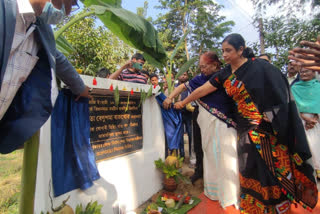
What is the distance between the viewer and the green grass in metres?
2.13

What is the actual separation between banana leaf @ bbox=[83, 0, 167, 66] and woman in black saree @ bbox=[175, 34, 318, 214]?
0.88 meters

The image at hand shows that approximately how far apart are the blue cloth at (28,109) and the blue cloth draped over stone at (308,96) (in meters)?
3.50

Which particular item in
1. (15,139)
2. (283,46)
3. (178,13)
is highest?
(178,13)

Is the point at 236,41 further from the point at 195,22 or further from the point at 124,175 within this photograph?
the point at 195,22

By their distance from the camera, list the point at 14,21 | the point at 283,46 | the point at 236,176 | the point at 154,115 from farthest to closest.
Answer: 1. the point at 283,46
2. the point at 154,115
3. the point at 236,176
4. the point at 14,21

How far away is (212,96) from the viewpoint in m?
2.26

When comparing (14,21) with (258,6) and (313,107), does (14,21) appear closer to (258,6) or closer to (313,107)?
(313,107)

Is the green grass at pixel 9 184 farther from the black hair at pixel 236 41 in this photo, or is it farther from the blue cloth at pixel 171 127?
the black hair at pixel 236 41

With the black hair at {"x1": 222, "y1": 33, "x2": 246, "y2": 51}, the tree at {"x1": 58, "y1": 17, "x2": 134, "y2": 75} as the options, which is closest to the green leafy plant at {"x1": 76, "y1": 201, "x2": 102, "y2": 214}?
the black hair at {"x1": 222, "y1": 33, "x2": 246, "y2": 51}

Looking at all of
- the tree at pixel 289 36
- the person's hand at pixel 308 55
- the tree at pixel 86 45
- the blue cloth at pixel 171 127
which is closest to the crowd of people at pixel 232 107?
the person's hand at pixel 308 55

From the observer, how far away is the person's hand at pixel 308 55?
1.05 m

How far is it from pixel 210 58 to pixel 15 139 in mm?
2240

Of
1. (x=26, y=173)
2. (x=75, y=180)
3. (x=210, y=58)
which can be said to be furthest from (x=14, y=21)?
(x=210, y=58)

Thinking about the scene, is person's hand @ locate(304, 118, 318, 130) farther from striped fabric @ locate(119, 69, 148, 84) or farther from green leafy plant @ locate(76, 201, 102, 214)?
green leafy plant @ locate(76, 201, 102, 214)
